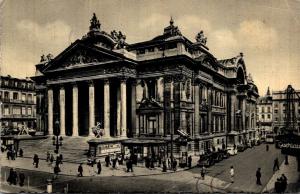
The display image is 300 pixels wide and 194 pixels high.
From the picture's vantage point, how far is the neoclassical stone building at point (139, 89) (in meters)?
24.9

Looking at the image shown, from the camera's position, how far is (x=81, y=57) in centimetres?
2731

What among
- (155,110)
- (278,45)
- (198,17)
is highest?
(198,17)

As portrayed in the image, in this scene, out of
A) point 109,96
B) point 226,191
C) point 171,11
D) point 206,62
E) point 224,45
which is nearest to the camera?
point 226,191

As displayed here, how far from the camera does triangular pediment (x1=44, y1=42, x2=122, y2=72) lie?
26.0m

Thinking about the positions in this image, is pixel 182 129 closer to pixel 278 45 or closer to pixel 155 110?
pixel 155 110

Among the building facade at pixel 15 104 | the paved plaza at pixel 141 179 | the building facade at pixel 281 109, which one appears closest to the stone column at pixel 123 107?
the paved plaza at pixel 141 179

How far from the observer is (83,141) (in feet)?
85.0

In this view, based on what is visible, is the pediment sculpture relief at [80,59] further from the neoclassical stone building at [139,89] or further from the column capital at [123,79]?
the column capital at [123,79]

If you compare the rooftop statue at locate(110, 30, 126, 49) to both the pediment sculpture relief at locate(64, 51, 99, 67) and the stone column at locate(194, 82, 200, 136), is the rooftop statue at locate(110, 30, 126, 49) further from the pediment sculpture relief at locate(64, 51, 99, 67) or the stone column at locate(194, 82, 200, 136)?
the stone column at locate(194, 82, 200, 136)

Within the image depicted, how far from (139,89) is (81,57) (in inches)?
215

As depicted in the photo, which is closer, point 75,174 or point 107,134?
point 75,174

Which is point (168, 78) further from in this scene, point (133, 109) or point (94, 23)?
point (94, 23)

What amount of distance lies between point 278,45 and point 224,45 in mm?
2867

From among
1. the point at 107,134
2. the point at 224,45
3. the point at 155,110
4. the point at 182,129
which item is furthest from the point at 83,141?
the point at 224,45
